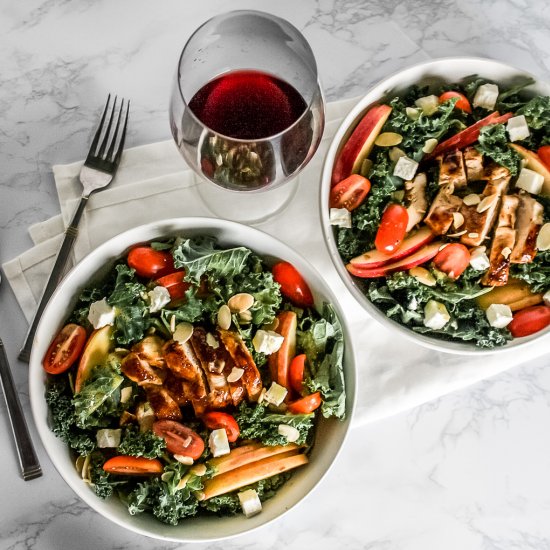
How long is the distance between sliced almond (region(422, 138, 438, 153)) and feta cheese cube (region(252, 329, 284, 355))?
0.68 meters

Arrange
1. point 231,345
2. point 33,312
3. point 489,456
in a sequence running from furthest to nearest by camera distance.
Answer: point 489,456 < point 33,312 < point 231,345

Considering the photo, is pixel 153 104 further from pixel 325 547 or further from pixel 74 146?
pixel 325 547

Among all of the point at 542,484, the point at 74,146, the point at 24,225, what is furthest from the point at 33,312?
the point at 542,484

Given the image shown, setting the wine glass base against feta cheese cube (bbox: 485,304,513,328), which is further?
the wine glass base

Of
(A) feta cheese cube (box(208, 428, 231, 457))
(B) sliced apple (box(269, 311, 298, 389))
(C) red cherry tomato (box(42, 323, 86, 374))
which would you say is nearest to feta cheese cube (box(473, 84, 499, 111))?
(B) sliced apple (box(269, 311, 298, 389))

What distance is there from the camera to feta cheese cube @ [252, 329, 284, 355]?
1.94 meters

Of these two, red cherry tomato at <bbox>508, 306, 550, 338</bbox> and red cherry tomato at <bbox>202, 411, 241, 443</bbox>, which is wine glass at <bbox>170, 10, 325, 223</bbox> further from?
red cherry tomato at <bbox>508, 306, 550, 338</bbox>

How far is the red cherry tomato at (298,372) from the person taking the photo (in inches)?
78.4

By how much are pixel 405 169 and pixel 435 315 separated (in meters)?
0.41

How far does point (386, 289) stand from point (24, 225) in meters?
1.12

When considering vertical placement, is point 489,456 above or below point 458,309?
below

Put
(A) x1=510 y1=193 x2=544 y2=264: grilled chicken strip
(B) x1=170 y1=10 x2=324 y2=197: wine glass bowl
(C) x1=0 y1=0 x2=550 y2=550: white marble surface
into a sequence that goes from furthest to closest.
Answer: (C) x1=0 y1=0 x2=550 y2=550: white marble surface < (A) x1=510 y1=193 x2=544 y2=264: grilled chicken strip < (B) x1=170 y1=10 x2=324 y2=197: wine glass bowl

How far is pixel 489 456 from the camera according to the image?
2309 mm

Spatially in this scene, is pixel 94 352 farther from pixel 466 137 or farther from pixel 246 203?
pixel 466 137
